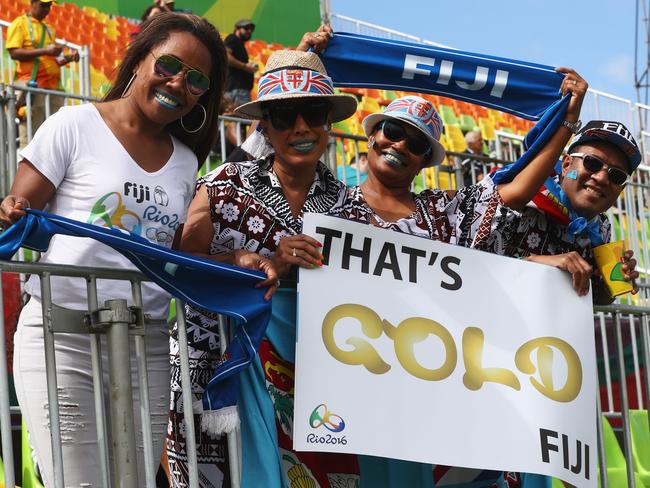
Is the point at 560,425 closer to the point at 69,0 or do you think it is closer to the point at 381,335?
the point at 381,335

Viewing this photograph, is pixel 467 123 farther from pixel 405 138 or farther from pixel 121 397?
pixel 121 397

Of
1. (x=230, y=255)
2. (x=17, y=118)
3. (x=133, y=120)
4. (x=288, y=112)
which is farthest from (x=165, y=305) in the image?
(x=17, y=118)

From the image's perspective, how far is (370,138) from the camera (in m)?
4.46

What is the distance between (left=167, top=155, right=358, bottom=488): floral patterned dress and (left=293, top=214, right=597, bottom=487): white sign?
0.55 feet

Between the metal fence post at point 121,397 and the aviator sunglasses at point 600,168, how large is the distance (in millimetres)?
2146

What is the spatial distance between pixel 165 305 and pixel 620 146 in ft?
6.82

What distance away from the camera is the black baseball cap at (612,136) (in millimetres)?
4387

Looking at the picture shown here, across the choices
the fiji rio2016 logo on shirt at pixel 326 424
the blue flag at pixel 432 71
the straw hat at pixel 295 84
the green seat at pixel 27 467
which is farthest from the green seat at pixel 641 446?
the fiji rio2016 logo on shirt at pixel 326 424

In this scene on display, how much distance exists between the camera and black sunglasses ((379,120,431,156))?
14.1ft

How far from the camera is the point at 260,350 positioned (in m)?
3.58

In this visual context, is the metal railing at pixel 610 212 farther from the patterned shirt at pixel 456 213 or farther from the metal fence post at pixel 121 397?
the patterned shirt at pixel 456 213

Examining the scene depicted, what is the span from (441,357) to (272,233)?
2.42ft

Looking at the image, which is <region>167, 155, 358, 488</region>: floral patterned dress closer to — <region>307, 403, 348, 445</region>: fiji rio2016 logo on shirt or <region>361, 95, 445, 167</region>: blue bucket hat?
<region>307, 403, 348, 445</region>: fiji rio2016 logo on shirt

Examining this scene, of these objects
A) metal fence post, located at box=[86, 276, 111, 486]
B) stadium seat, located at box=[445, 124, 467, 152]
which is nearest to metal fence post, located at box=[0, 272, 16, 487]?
metal fence post, located at box=[86, 276, 111, 486]
